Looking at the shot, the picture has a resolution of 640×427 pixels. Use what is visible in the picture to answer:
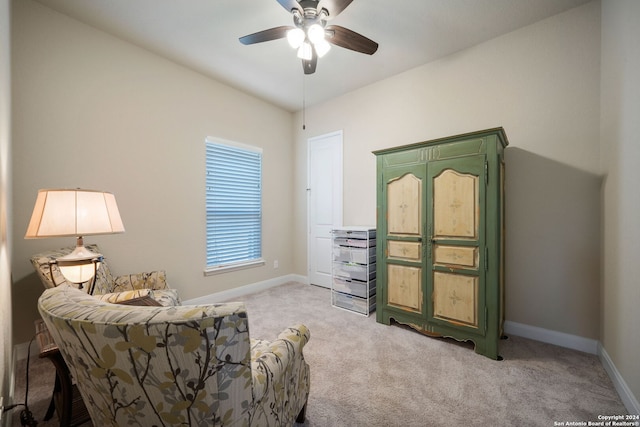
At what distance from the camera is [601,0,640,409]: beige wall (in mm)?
1560

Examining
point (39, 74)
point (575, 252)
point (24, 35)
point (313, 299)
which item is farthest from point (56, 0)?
point (575, 252)

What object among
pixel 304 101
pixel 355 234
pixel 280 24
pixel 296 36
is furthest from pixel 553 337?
pixel 304 101

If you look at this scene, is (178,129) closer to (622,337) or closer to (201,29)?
(201,29)

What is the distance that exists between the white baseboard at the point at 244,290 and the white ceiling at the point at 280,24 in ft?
9.52

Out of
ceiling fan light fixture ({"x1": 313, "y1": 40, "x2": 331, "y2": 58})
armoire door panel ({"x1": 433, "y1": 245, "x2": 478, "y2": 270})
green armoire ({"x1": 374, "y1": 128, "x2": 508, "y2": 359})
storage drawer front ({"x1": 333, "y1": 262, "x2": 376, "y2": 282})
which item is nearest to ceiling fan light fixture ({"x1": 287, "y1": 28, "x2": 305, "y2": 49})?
ceiling fan light fixture ({"x1": 313, "y1": 40, "x2": 331, "y2": 58})

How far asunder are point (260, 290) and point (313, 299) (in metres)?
0.92

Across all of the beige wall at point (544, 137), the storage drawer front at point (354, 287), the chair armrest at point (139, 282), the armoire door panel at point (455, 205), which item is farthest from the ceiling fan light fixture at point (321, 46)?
the chair armrest at point (139, 282)

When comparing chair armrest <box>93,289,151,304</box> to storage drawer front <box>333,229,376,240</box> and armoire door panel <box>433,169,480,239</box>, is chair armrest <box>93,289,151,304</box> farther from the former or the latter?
armoire door panel <box>433,169,480,239</box>

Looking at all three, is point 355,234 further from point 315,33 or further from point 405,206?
point 315,33

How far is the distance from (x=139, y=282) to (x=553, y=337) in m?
3.90

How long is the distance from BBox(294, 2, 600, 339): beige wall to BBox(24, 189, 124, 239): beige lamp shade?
322 cm

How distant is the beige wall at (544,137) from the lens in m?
2.22

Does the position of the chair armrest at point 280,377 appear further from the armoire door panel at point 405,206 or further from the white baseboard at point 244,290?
the white baseboard at point 244,290

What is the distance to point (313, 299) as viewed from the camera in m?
3.58
